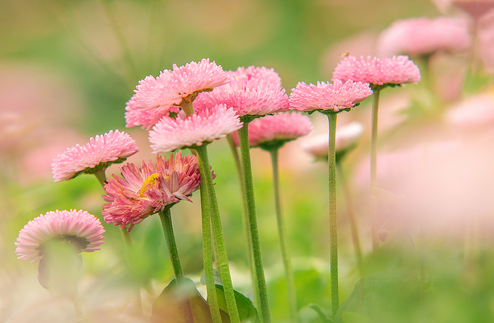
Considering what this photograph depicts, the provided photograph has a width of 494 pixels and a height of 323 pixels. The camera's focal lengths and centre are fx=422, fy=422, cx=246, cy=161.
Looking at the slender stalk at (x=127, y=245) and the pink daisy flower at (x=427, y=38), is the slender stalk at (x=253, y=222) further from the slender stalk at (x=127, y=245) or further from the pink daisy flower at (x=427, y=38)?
the pink daisy flower at (x=427, y=38)

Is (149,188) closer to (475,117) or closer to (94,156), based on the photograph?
(94,156)

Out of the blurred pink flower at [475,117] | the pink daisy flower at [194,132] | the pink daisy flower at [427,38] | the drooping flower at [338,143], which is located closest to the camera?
the pink daisy flower at [194,132]

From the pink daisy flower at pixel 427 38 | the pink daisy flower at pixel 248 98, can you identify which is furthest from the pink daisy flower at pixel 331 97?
the pink daisy flower at pixel 427 38

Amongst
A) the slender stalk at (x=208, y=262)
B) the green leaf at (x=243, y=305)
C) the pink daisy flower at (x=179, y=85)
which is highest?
the pink daisy flower at (x=179, y=85)

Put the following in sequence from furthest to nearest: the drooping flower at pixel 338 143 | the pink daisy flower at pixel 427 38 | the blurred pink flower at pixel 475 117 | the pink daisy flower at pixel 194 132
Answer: the pink daisy flower at pixel 427 38, the drooping flower at pixel 338 143, the blurred pink flower at pixel 475 117, the pink daisy flower at pixel 194 132

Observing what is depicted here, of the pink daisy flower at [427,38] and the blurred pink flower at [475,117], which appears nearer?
the blurred pink flower at [475,117]

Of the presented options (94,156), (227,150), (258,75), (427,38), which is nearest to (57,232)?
(94,156)
